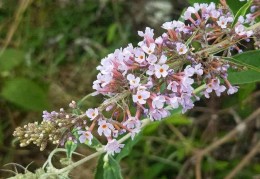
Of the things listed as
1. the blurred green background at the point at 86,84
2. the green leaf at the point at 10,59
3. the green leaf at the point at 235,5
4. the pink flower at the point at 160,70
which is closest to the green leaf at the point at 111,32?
the blurred green background at the point at 86,84

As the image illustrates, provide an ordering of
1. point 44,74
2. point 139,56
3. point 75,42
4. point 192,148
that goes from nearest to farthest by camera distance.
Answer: point 139,56 < point 192,148 < point 44,74 < point 75,42

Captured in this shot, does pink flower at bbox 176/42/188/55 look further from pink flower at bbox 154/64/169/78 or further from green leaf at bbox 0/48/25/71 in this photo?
green leaf at bbox 0/48/25/71

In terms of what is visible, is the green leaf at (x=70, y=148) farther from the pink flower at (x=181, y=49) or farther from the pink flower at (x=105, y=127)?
the pink flower at (x=181, y=49)

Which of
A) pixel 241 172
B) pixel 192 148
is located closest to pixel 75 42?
pixel 192 148

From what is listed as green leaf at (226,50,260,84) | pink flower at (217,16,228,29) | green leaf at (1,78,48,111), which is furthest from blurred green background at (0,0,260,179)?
pink flower at (217,16,228,29)

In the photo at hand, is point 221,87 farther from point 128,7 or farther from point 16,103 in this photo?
point 128,7
